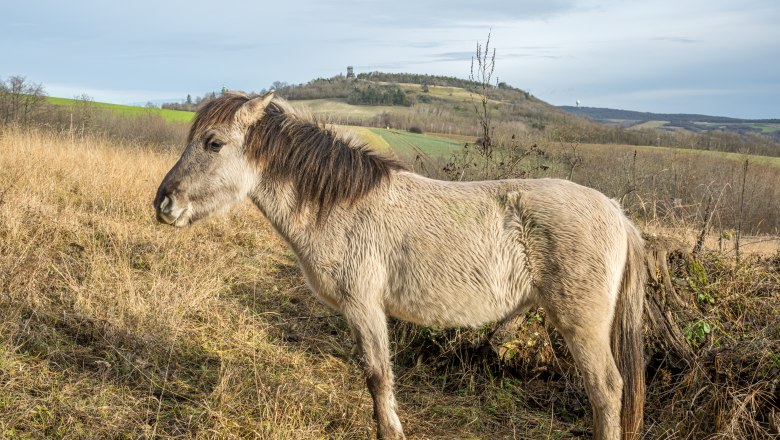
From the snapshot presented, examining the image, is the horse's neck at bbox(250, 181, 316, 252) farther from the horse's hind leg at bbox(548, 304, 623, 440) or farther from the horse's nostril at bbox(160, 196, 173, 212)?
the horse's hind leg at bbox(548, 304, 623, 440)

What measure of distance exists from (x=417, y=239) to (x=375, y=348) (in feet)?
2.57

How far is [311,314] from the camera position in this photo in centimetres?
618

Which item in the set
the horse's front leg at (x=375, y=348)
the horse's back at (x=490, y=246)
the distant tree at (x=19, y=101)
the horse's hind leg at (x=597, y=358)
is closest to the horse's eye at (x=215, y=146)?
the horse's back at (x=490, y=246)

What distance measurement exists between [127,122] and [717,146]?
91.3 feet

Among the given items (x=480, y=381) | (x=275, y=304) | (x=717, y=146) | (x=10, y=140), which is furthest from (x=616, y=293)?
(x=717, y=146)

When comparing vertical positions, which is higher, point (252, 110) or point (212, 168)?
point (252, 110)

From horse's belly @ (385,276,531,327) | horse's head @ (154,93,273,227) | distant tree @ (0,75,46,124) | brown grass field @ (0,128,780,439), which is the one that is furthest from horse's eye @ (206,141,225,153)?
distant tree @ (0,75,46,124)

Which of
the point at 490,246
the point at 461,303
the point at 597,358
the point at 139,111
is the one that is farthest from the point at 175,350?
the point at 139,111

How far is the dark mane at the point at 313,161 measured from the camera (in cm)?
387

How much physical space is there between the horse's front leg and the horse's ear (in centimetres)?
151

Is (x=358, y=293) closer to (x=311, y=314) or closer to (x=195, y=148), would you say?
(x=195, y=148)

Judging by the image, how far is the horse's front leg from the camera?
3689 mm

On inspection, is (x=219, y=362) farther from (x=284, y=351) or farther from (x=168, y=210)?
(x=168, y=210)

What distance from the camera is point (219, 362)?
16.3 ft
